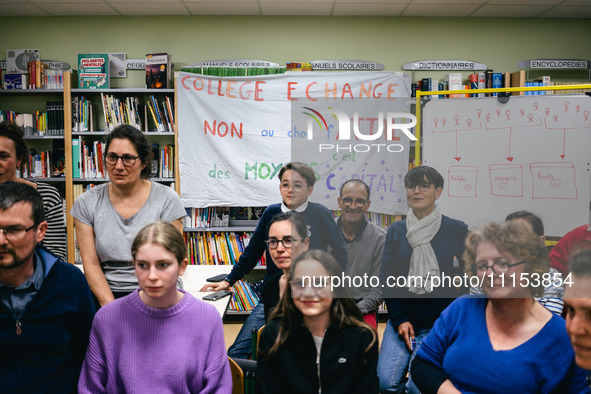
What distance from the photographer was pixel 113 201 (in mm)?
1765

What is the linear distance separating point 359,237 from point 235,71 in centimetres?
264

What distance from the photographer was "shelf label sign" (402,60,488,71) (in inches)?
149

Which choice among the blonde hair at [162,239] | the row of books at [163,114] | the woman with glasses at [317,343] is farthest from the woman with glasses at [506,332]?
the row of books at [163,114]

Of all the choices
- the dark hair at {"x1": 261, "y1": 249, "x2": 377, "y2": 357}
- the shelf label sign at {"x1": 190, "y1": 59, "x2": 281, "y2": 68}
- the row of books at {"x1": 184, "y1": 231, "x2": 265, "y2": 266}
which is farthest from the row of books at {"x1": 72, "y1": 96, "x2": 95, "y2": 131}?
the dark hair at {"x1": 261, "y1": 249, "x2": 377, "y2": 357}

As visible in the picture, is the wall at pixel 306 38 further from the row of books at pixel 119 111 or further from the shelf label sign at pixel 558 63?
the row of books at pixel 119 111

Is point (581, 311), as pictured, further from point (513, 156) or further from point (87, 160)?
point (87, 160)

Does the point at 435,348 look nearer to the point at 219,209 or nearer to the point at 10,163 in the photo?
the point at 10,163

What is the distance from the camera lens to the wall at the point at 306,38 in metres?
3.78

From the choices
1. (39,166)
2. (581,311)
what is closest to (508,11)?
(581,311)

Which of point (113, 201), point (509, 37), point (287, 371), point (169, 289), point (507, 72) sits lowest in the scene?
point (287, 371)

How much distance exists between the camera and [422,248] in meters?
1.46

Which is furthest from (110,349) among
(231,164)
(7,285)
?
(231,164)

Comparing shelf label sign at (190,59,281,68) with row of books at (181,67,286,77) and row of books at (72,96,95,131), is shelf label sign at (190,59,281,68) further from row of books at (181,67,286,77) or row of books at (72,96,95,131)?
row of books at (72,96,95,131)

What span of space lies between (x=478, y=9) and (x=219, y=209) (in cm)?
285
